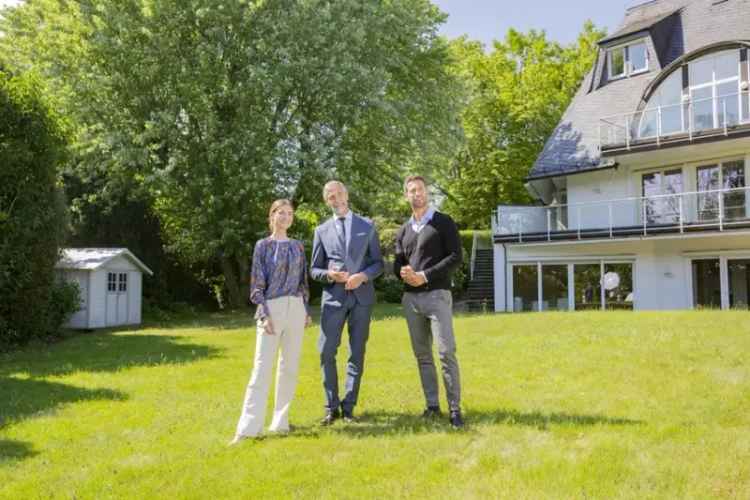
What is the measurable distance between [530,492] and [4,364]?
35.3 ft

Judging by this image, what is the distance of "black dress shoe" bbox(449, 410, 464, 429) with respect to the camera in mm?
5898

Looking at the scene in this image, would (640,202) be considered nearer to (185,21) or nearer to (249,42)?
(249,42)

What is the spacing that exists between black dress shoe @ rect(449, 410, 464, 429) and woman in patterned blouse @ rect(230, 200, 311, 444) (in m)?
1.48

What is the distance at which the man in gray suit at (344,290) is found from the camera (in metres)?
6.22

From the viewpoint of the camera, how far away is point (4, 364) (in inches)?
462

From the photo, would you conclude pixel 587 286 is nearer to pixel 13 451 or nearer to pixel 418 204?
pixel 418 204

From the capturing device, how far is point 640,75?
74.7ft

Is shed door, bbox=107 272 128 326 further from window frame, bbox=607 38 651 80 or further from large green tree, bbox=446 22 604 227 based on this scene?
large green tree, bbox=446 22 604 227

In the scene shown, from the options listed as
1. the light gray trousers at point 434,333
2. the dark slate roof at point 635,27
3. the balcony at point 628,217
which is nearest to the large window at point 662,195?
the balcony at point 628,217

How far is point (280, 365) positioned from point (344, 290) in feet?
3.03

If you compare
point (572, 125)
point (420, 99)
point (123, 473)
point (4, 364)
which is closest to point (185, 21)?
point (420, 99)

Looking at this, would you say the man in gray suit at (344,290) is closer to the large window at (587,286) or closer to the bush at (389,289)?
the large window at (587,286)

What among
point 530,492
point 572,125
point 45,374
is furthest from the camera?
point 572,125

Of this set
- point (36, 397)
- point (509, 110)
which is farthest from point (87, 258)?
point (509, 110)
